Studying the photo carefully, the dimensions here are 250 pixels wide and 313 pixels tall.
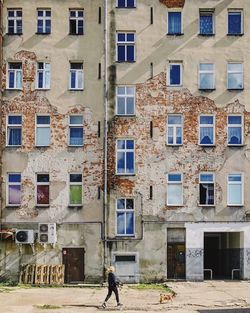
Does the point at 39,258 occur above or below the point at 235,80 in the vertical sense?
below

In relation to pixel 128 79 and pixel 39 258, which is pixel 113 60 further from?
pixel 39 258

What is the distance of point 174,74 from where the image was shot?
37.9 metres

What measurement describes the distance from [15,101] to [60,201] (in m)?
6.51

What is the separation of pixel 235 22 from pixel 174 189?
10.8m

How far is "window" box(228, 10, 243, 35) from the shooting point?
38125mm

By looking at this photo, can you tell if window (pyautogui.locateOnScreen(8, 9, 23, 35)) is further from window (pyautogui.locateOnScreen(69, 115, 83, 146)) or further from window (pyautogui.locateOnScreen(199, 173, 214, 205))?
window (pyautogui.locateOnScreen(199, 173, 214, 205))

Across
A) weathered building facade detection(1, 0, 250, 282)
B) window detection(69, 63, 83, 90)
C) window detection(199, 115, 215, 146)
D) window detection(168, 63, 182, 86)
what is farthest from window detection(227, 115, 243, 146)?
→ window detection(69, 63, 83, 90)

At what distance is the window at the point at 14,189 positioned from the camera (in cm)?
3684

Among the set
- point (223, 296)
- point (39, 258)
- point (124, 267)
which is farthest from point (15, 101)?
point (223, 296)

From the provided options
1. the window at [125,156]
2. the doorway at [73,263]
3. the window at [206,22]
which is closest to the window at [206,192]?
the window at [125,156]

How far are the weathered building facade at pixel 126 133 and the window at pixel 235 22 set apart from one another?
0.06m

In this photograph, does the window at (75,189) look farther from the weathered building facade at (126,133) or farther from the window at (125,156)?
the window at (125,156)

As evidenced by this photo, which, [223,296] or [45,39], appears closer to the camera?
[223,296]

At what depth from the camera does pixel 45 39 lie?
37.7 meters
